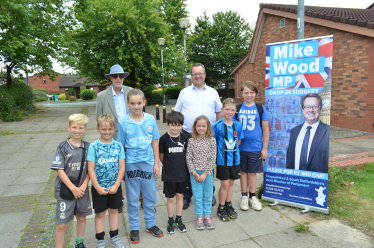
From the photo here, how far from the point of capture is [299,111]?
12.0ft

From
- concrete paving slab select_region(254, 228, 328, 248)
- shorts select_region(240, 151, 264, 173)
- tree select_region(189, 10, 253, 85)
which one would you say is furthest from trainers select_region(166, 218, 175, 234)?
tree select_region(189, 10, 253, 85)

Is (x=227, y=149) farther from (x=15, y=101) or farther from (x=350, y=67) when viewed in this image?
(x=15, y=101)

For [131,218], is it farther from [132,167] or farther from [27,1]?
[27,1]

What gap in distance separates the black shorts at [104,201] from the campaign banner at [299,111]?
7.63 feet

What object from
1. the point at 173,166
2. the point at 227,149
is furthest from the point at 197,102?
the point at 173,166

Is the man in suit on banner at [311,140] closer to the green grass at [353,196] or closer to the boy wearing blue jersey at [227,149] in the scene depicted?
the green grass at [353,196]

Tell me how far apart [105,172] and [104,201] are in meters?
0.32

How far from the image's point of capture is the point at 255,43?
15.7m

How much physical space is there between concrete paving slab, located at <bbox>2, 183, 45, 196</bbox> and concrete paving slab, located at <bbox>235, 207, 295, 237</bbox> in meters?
3.54

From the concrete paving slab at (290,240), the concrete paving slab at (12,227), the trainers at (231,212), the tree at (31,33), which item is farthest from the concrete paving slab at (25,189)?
the tree at (31,33)

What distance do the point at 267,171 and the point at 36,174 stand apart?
474 centimetres

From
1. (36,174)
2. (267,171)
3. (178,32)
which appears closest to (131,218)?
(267,171)

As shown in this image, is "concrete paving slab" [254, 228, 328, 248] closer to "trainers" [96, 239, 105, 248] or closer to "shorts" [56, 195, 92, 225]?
"trainers" [96, 239, 105, 248]

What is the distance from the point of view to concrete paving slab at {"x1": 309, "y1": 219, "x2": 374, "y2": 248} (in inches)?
109
